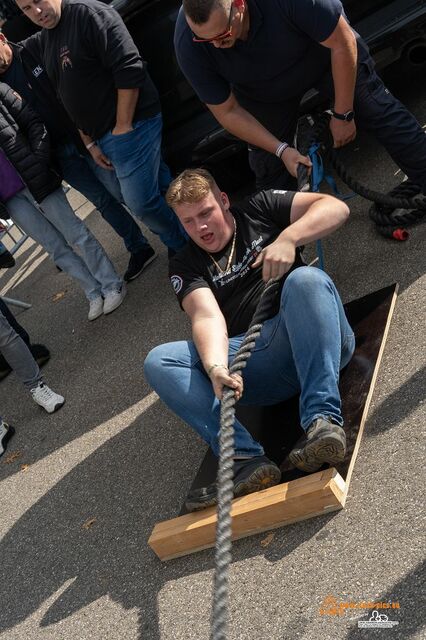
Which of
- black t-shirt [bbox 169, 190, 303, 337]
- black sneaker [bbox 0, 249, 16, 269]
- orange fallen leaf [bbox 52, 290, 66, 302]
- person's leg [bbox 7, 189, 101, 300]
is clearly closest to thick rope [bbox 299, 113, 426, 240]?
black t-shirt [bbox 169, 190, 303, 337]

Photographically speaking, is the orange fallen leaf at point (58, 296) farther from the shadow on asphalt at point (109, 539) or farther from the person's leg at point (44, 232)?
the shadow on asphalt at point (109, 539)

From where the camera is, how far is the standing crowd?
2748mm

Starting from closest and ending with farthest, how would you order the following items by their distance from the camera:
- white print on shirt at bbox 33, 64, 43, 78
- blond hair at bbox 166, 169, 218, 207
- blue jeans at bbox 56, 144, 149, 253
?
blond hair at bbox 166, 169, 218, 207
white print on shirt at bbox 33, 64, 43, 78
blue jeans at bbox 56, 144, 149, 253

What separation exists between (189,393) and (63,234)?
7.88 ft

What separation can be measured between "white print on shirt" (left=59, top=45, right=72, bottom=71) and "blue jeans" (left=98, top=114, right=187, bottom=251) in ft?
1.47

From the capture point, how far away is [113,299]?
4992 millimetres

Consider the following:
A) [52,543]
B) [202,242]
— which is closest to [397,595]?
[202,242]

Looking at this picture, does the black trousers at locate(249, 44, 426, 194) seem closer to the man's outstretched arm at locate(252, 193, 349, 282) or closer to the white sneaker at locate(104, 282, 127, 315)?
the man's outstretched arm at locate(252, 193, 349, 282)

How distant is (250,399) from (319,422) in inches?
18.8

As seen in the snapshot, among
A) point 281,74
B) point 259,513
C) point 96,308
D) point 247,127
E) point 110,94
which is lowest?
point 96,308

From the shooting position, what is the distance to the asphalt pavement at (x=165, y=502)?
2381 millimetres

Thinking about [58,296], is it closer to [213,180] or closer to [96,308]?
[96,308]

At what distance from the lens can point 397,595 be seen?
86.3 inches

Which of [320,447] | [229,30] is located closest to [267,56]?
[229,30]
